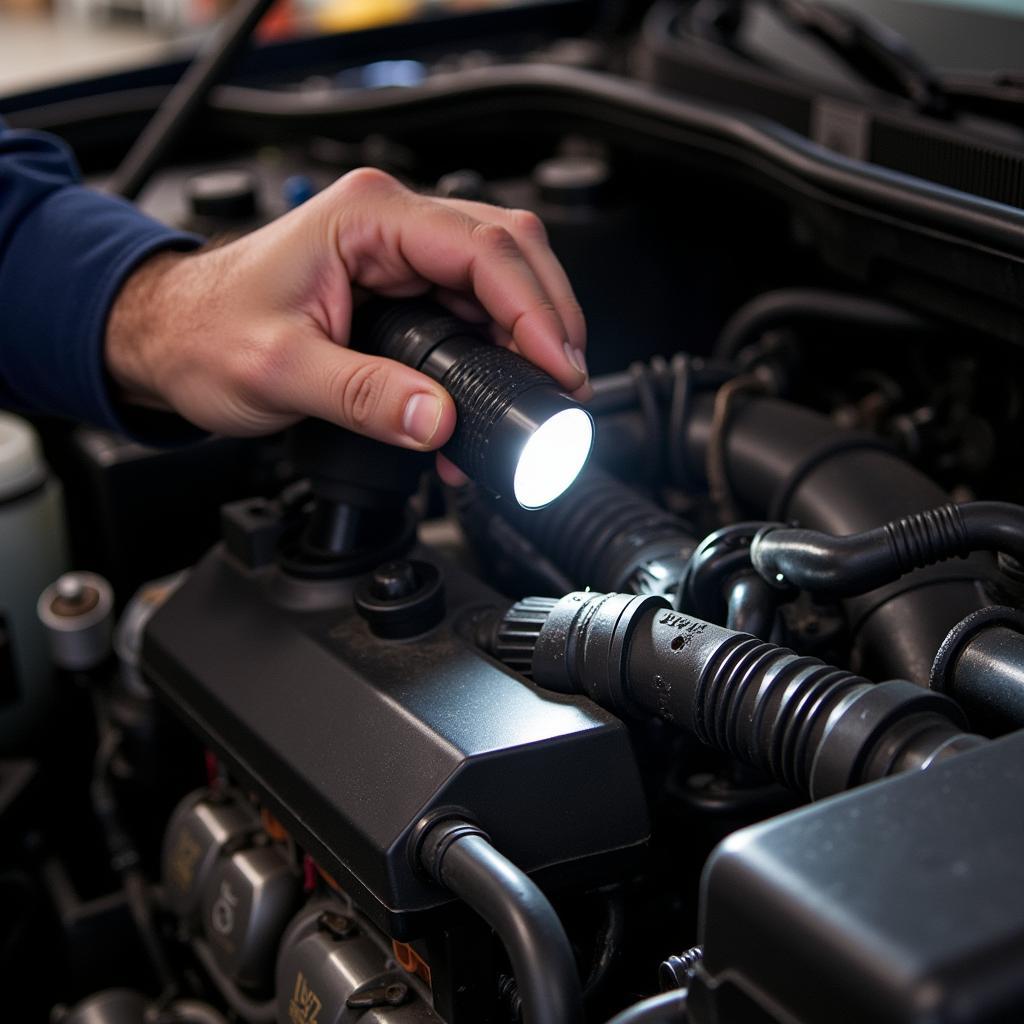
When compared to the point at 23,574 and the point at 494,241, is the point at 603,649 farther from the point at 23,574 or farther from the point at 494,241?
the point at 23,574

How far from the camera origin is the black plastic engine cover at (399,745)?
607 millimetres

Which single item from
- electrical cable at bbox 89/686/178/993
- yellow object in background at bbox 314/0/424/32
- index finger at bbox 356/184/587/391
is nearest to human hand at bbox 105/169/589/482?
index finger at bbox 356/184/587/391

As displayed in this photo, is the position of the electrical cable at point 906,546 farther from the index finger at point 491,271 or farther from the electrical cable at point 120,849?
the electrical cable at point 120,849

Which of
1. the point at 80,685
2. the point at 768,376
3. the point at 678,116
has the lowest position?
the point at 80,685

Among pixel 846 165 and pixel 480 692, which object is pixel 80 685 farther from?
pixel 846 165

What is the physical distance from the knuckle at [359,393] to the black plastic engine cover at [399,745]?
11 centimetres

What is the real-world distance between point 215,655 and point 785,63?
86cm

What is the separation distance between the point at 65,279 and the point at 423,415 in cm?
38

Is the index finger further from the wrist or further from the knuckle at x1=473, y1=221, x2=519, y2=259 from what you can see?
the wrist

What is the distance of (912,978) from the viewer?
0.37 meters

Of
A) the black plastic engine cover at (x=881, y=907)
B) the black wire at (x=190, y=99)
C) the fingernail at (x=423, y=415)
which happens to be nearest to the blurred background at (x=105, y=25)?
the black wire at (x=190, y=99)

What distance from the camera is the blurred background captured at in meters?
4.34

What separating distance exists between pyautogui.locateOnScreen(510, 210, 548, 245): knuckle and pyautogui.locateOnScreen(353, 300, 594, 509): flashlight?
10 centimetres

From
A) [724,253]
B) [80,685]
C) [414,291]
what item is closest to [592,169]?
[724,253]
